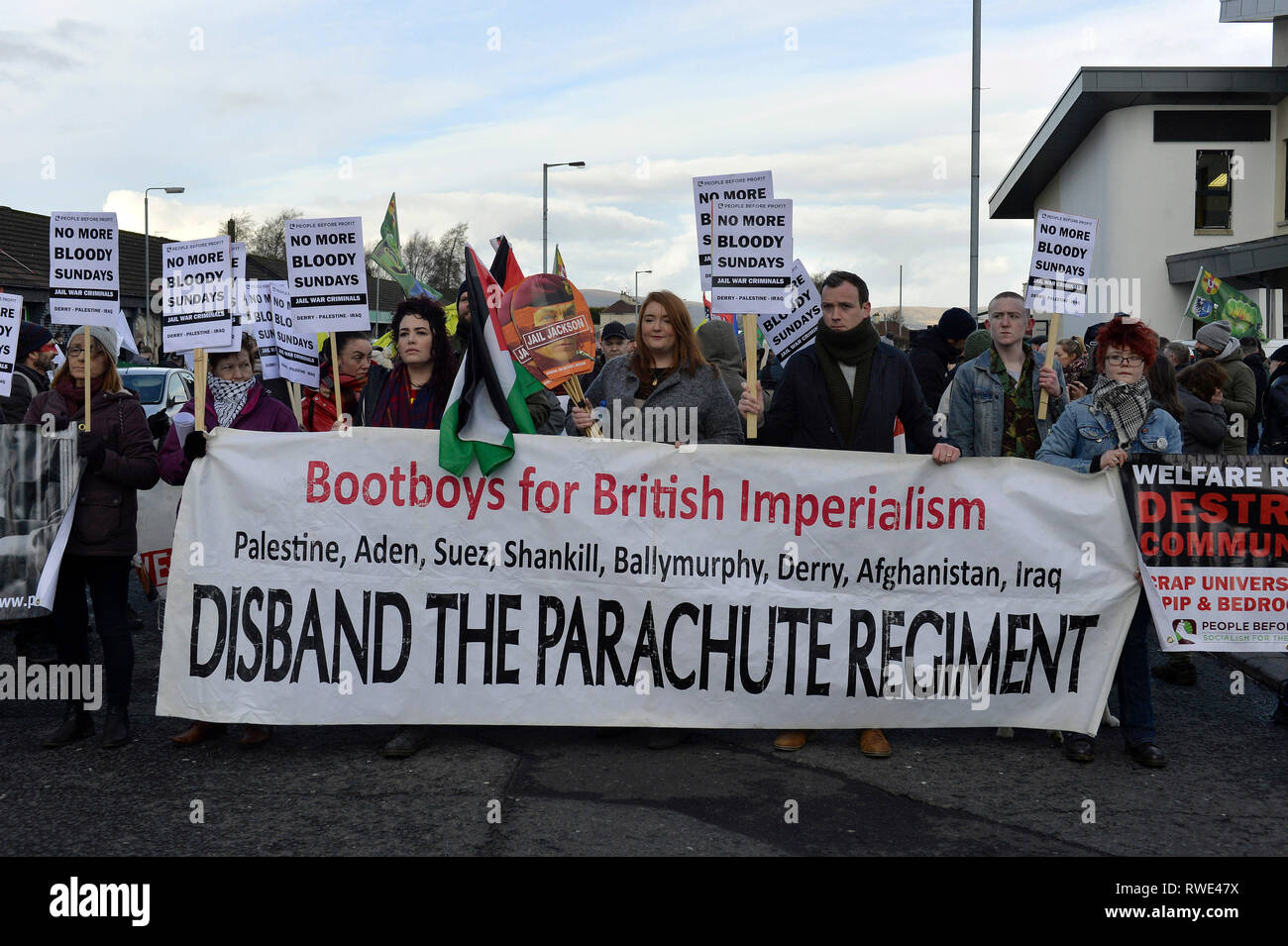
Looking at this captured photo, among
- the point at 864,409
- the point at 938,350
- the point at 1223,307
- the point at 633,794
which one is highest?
the point at 1223,307

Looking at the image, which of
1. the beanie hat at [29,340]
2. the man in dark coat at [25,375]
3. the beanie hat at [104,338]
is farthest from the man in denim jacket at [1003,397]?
the beanie hat at [29,340]

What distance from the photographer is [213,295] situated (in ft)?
20.4

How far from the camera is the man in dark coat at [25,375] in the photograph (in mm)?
8320

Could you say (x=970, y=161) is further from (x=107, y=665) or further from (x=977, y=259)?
(x=107, y=665)

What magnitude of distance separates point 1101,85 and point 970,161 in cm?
1289

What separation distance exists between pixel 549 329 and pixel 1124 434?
9.99 ft

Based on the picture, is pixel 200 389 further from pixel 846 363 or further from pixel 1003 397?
pixel 1003 397

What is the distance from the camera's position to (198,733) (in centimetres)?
586

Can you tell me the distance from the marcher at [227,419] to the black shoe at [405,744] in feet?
2.10

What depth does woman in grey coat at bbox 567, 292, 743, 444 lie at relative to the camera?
6156mm

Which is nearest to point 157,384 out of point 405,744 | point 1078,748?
point 405,744

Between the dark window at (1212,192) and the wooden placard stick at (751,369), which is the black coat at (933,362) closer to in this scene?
the wooden placard stick at (751,369)

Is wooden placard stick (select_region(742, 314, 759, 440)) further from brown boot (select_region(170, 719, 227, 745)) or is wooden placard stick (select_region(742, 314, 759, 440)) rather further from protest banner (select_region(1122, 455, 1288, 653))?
brown boot (select_region(170, 719, 227, 745))

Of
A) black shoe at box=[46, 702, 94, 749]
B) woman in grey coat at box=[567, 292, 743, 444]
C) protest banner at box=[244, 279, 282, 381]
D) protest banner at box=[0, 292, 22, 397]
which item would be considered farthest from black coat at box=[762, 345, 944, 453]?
protest banner at box=[0, 292, 22, 397]
